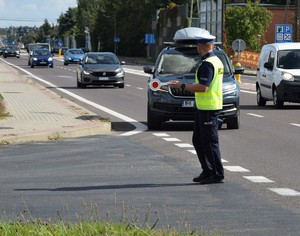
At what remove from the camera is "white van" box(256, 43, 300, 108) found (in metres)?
27.9

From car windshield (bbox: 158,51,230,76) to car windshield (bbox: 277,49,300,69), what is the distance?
7806 mm

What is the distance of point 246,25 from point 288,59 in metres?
56.0

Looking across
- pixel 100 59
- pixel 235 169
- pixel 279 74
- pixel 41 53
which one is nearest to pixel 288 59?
pixel 279 74

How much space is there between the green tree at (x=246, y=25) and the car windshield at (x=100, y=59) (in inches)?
1615

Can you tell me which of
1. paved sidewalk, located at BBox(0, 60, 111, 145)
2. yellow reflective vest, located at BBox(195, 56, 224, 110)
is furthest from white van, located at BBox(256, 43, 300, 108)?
yellow reflective vest, located at BBox(195, 56, 224, 110)

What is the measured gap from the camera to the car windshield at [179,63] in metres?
21.4

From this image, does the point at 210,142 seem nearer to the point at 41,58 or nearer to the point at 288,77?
the point at 288,77

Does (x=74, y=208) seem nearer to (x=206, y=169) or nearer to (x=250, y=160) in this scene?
(x=206, y=169)

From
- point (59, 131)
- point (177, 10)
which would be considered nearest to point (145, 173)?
point (59, 131)

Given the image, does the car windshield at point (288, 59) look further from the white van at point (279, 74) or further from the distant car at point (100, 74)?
the distant car at point (100, 74)

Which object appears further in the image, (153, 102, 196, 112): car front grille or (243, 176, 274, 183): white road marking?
(153, 102, 196, 112): car front grille

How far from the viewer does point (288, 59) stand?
29219 millimetres

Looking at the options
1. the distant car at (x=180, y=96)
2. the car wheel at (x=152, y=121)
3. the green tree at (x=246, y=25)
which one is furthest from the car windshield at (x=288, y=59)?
the green tree at (x=246, y=25)

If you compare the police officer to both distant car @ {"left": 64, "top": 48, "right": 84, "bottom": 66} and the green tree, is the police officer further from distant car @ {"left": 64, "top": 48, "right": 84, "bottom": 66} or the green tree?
distant car @ {"left": 64, "top": 48, "right": 84, "bottom": 66}
